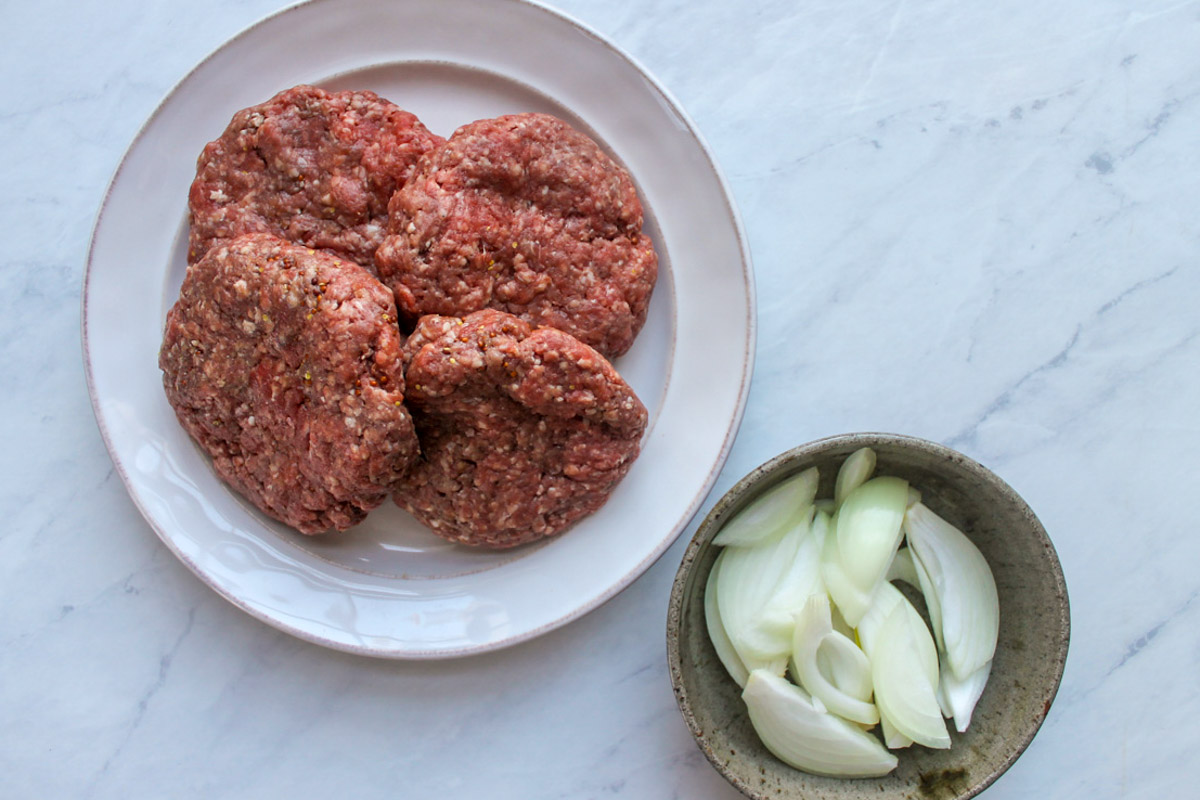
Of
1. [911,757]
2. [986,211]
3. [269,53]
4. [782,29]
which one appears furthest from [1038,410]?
[269,53]

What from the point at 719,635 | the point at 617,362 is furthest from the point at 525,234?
the point at 719,635

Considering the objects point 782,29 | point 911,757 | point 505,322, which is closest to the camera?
point 505,322

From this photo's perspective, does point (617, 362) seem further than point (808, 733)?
Yes

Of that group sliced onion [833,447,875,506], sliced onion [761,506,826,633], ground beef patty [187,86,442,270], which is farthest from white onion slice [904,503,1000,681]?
ground beef patty [187,86,442,270]

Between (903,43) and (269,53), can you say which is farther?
(903,43)

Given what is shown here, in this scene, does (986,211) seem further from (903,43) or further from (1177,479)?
(1177,479)

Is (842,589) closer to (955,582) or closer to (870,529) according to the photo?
(870,529)
